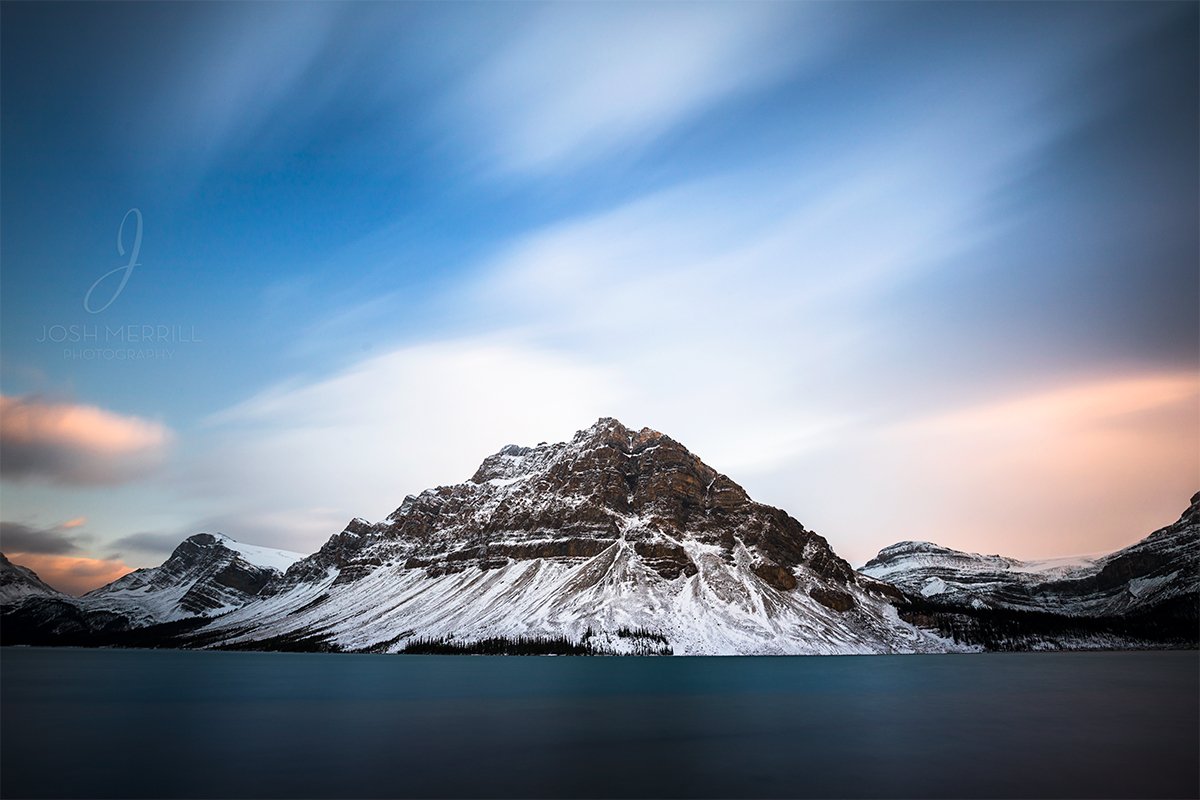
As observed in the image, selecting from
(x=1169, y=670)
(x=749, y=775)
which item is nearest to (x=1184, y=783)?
(x=749, y=775)

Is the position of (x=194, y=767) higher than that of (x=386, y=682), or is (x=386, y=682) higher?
(x=194, y=767)

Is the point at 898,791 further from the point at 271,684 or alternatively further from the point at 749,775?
the point at 271,684

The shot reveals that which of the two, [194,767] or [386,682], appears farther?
[386,682]

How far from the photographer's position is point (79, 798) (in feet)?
126

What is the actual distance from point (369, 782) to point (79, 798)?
47.0 feet

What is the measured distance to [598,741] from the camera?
55.8m

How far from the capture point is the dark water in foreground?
41.2 m

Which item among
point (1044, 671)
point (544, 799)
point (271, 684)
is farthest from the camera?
point (1044, 671)

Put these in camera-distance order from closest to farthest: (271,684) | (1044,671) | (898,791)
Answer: (898,791), (271,684), (1044,671)

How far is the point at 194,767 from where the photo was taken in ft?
151

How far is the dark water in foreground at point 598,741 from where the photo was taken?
41.2m

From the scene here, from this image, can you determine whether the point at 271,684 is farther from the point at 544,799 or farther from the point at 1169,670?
the point at 1169,670

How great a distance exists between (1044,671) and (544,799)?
147 metres

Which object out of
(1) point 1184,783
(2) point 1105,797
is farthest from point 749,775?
(1) point 1184,783
